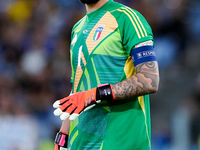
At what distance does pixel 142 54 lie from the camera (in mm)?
2311

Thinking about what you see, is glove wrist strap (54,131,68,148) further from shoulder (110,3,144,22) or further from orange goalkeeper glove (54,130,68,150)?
shoulder (110,3,144,22)

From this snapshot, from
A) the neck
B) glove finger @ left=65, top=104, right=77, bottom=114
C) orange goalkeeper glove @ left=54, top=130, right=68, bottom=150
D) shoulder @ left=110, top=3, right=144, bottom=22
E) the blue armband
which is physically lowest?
orange goalkeeper glove @ left=54, top=130, right=68, bottom=150

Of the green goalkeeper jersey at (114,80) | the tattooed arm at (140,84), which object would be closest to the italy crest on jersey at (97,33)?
the green goalkeeper jersey at (114,80)

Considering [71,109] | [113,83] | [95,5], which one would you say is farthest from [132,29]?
[71,109]

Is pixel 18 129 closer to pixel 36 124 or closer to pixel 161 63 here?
pixel 36 124

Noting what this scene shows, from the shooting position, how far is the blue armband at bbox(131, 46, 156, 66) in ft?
7.57

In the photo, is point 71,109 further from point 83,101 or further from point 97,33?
point 97,33

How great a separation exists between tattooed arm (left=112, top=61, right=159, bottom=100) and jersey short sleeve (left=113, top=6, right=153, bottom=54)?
0.17 meters

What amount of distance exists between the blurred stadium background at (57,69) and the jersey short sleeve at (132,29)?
12.8ft

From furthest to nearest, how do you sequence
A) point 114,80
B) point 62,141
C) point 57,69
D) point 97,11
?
point 57,69 → point 62,141 → point 97,11 → point 114,80

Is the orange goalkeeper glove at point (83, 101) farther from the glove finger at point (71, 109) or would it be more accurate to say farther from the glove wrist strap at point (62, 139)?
the glove wrist strap at point (62, 139)

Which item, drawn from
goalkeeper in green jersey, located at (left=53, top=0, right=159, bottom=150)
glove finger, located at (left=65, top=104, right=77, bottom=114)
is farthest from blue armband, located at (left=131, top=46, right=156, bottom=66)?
glove finger, located at (left=65, top=104, right=77, bottom=114)

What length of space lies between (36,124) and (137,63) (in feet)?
14.2

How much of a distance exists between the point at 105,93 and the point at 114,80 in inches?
8.3
